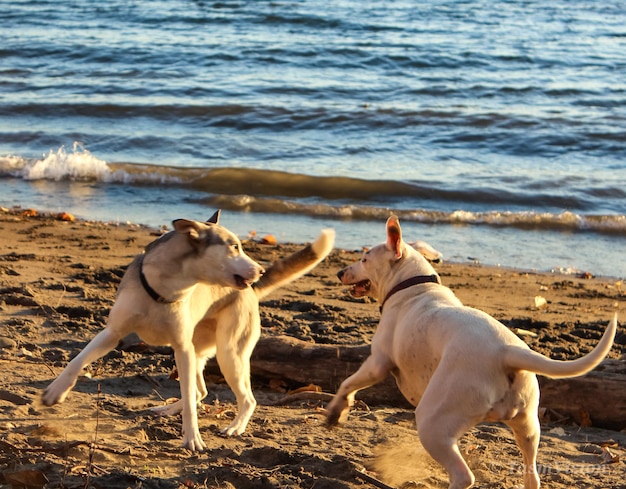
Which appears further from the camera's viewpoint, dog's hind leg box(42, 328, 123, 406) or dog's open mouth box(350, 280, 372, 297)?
dog's open mouth box(350, 280, 372, 297)

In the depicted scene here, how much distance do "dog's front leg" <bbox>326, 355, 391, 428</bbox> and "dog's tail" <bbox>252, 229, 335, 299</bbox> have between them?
2.91 ft

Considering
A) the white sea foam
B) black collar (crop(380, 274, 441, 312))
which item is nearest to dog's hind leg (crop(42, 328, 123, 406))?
black collar (crop(380, 274, 441, 312))

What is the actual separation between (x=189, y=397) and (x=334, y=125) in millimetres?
12243

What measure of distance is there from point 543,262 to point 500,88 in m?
10.2

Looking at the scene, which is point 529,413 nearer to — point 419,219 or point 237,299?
point 237,299

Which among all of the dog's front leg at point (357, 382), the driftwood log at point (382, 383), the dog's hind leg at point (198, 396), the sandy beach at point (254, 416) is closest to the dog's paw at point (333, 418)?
the dog's front leg at point (357, 382)

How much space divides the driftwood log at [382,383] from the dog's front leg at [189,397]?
115cm

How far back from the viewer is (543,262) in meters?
10.8

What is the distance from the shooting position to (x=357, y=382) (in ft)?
17.0

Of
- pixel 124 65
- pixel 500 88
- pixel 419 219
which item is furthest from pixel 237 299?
pixel 124 65

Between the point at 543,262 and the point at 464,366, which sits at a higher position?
the point at 464,366

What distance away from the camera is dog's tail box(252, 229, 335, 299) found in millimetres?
5875

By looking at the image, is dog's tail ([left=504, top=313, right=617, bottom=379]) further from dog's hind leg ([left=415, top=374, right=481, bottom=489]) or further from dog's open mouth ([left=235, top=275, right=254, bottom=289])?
dog's open mouth ([left=235, top=275, right=254, bottom=289])

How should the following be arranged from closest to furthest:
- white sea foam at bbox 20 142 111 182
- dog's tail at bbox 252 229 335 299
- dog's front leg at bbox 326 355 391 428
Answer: dog's front leg at bbox 326 355 391 428, dog's tail at bbox 252 229 335 299, white sea foam at bbox 20 142 111 182
